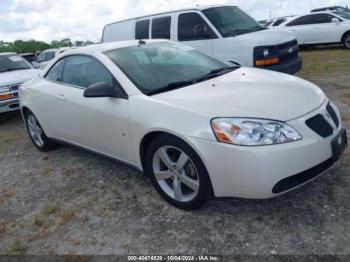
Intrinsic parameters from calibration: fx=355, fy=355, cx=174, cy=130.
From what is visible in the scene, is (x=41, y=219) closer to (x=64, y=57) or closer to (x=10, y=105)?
(x=64, y=57)

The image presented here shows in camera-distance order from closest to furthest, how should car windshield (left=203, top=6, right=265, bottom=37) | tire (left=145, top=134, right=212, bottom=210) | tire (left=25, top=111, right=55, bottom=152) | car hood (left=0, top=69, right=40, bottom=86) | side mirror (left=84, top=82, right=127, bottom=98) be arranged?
tire (left=145, top=134, right=212, bottom=210)
side mirror (left=84, top=82, right=127, bottom=98)
tire (left=25, top=111, right=55, bottom=152)
car windshield (left=203, top=6, right=265, bottom=37)
car hood (left=0, top=69, right=40, bottom=86)

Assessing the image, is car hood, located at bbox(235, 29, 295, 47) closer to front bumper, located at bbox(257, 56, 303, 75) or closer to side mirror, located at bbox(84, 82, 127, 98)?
front bumper, located at bbox(257, 56, 303, 75)

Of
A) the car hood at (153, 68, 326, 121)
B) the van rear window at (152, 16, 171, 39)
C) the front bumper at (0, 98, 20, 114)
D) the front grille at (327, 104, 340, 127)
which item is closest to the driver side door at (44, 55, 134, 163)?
the car hood at (153, 68, 326, 121)

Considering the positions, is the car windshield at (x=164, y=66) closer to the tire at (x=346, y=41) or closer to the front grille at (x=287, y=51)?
the front grille at (x=287, y=51)

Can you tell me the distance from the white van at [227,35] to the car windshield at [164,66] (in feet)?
6.75

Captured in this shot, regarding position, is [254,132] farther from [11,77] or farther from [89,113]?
[11,77]

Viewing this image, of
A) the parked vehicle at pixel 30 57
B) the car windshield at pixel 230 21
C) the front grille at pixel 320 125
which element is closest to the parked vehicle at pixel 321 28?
the car windshield at pixel 230 21

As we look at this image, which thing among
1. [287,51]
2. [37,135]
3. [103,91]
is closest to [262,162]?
[103,91]

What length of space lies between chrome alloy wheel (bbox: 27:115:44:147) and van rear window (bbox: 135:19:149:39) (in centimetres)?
363

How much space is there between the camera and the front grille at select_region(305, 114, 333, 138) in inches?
112

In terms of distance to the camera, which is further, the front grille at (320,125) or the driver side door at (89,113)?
the driver side door at (89,113)

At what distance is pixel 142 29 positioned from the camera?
814cm

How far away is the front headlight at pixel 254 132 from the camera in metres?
2.68

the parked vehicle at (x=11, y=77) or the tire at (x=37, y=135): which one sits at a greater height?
the parked vehicle at (x=11, y=77)
